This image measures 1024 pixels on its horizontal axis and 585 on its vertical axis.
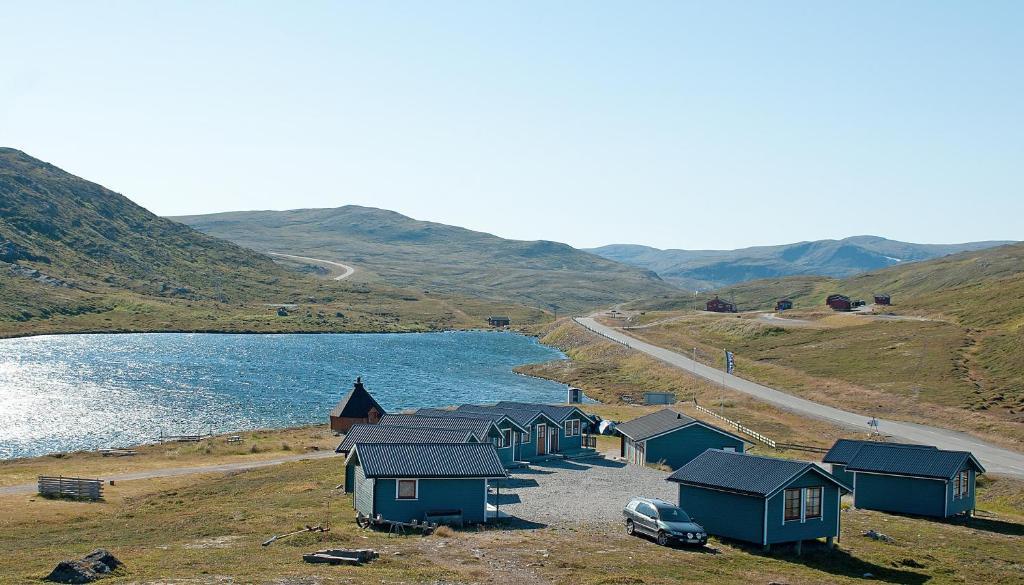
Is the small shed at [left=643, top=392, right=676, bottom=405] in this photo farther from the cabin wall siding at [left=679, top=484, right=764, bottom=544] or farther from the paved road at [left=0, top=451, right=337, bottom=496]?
the cabin wall siding at [left=679, top=484, right=764, bottom=544]

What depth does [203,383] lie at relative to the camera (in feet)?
427

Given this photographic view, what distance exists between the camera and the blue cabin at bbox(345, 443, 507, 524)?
145 ft

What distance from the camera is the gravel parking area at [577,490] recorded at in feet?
158

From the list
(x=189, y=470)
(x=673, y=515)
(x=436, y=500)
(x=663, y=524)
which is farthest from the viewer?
(x=189, y=470)

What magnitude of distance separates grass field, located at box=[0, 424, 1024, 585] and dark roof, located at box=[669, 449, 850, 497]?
9.09 ft

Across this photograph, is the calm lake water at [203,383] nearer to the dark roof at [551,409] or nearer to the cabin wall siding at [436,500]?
the dark roof at [551,409]

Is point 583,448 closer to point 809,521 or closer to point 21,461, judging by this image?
point 809,521

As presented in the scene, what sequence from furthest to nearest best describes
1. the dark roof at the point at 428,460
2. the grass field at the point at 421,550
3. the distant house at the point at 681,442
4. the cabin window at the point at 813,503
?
the distant house at the point at 681,442, the dark roof at the point at 428,460, the cabin window at the point at 813,503, the grass field at the point at 421,550

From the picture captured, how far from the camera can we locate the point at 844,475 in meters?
55.7

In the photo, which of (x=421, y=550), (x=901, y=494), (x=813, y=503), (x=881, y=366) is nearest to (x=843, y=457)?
(x=901, y=494)

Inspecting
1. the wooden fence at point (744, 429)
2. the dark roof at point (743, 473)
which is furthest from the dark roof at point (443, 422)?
the wooden fence at point (744, 429)

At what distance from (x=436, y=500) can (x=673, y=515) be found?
1153 centimetres

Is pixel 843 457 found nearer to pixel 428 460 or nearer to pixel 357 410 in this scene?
pixel 428 460

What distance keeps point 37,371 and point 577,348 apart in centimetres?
10108
